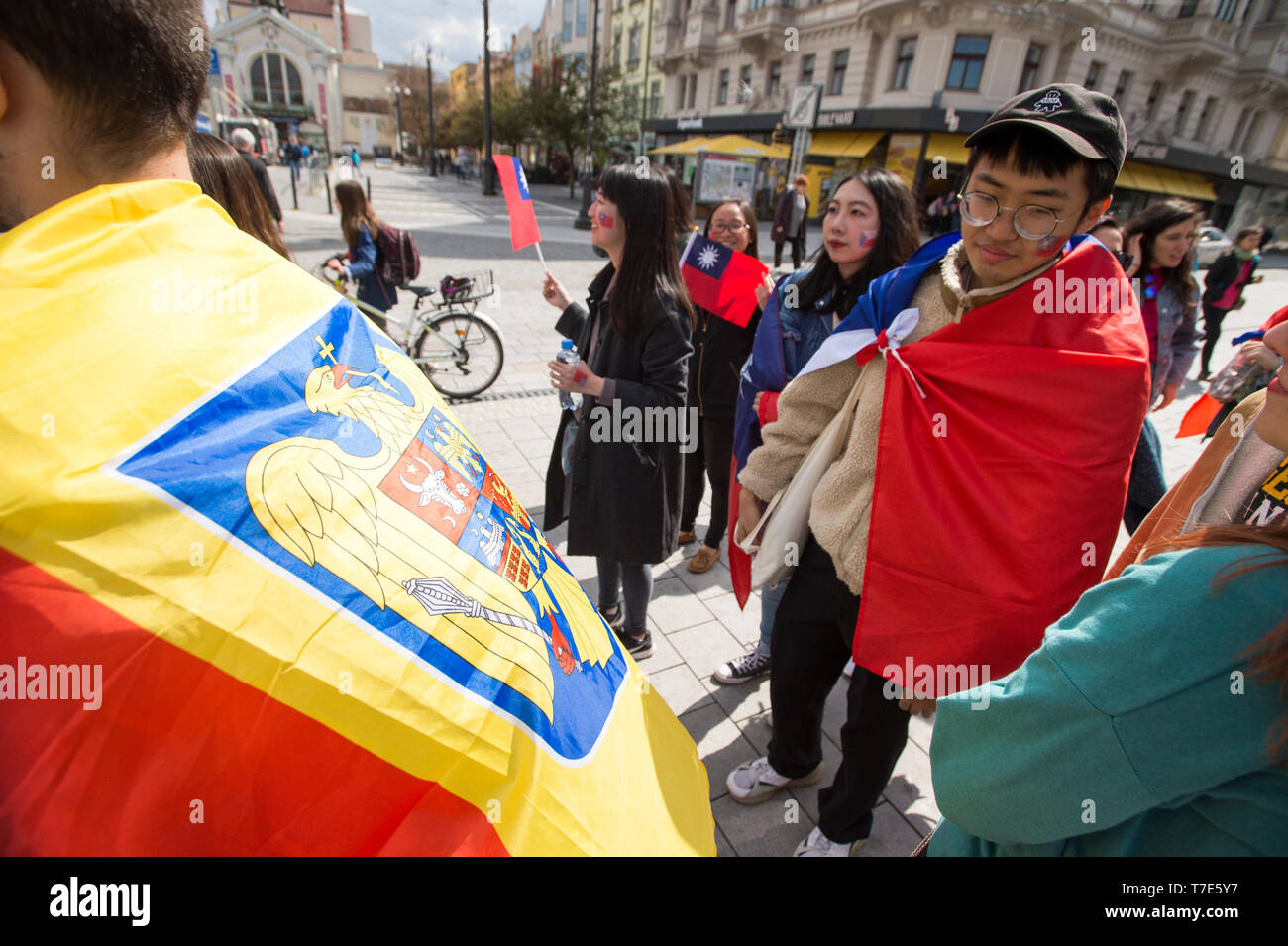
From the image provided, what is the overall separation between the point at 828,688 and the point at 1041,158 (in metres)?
1.55

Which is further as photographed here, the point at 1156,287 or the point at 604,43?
the point at 604,43

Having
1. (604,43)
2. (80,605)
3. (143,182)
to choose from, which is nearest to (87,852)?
(80,605)

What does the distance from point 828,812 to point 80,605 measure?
2.02m

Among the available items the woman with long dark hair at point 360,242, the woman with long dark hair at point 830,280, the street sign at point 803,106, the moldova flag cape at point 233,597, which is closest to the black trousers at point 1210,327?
the street sign at point 803,106

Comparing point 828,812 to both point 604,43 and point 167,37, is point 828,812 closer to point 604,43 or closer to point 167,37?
point 167,37

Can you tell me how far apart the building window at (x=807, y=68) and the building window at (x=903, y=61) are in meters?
3.93

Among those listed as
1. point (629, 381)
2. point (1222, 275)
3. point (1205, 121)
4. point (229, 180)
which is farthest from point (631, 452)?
point (1205, 121)

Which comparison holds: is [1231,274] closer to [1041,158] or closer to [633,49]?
[1041,158]

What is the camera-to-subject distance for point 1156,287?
3.88 metres

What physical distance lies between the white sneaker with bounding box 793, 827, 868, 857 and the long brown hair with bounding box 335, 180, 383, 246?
5227 millimetres

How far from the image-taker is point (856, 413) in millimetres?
1680

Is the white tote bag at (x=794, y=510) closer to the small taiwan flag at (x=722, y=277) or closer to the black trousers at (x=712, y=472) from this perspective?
the black trousers at (x=712, y=472)
